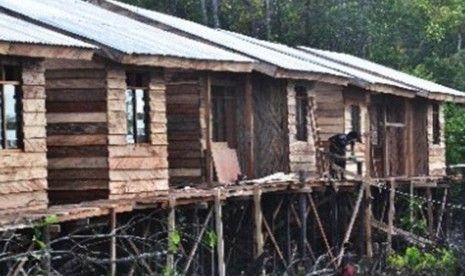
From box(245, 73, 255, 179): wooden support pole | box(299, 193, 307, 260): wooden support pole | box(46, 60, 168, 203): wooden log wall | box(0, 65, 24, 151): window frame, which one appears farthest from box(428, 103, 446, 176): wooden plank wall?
box(0, 65, 24, 151): window frame

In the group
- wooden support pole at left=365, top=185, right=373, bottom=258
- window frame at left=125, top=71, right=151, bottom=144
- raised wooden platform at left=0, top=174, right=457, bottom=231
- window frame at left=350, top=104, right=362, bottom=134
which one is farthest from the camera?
window frame at left=350, top=104, right=362, bottom=134

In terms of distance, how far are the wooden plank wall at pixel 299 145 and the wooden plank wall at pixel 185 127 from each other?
2.93 meters

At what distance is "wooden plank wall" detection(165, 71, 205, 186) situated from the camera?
21328 millimetres

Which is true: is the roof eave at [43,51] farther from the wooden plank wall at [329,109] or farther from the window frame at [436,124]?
the window frame at [436,124]

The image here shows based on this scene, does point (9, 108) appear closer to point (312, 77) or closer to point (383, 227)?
point (312, 77)

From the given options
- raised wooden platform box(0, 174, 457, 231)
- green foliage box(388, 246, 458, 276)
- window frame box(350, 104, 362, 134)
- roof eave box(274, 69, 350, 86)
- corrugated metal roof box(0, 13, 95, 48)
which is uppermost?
corrugated metal roof box(0, 13, 95, 48)

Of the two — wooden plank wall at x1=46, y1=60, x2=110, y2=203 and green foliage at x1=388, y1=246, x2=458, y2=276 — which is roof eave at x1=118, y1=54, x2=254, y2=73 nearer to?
wooden plank wall at x1=46, y1=60, x2=110, y2=203

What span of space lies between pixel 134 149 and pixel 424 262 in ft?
33.6

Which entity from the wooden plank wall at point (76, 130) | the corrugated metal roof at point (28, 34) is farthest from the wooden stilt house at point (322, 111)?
the corrugated metal roof at point (28, 34)

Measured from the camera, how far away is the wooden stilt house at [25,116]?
46.8 ft

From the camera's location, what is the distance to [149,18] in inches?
960

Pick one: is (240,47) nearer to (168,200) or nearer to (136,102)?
Result: (136,102)

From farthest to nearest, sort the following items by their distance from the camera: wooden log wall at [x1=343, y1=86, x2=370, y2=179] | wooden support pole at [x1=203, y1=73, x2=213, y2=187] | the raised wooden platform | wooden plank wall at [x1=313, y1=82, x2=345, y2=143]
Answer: wooden log wall at [x1=343, y1=86, x2=370, y2=179] < wooden plank wall at [x1=313, y1=82, x2=345, y2=143] < wooden support pole at [x1=203, y1=73, x2=213, y2=187] < the raised wooden platform

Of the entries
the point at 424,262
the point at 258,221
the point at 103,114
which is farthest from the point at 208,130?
the point at 424,262
